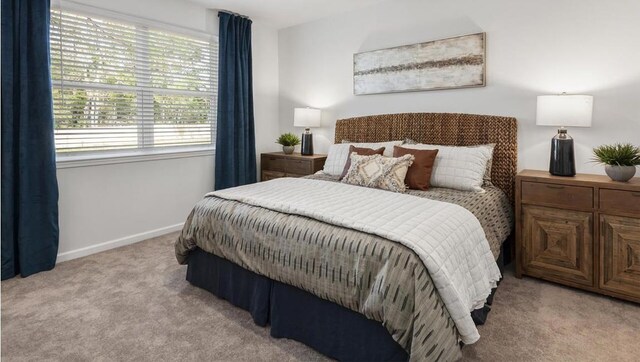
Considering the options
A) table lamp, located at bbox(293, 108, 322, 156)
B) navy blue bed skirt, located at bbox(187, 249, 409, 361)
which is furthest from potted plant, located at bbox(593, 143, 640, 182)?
table lamp, located at bbox(293, 108, 322, 156)

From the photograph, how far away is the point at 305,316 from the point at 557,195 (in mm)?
1947

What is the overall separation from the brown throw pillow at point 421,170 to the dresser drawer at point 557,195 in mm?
677

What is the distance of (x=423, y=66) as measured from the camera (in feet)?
11.8

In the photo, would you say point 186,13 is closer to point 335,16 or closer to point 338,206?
point 335,16

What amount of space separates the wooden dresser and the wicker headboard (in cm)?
38

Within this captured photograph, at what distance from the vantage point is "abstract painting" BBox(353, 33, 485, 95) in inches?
130

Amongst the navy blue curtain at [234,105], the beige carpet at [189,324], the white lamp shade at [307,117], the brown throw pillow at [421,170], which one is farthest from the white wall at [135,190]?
the brown throw pillow at [421,170]

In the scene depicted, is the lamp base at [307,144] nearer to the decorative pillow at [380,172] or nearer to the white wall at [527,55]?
the white wall at [527,55]

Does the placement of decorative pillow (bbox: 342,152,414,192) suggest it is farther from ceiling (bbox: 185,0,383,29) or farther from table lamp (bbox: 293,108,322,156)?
ceiling (bbox: 185,0,383,29)

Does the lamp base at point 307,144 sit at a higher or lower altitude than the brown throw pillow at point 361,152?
higher

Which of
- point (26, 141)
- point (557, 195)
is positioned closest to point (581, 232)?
point (557, 195)

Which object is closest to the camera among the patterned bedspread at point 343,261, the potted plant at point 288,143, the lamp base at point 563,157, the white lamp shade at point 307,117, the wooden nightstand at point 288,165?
the patterned bedspread at point 343,261

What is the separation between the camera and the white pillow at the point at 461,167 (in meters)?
2.87

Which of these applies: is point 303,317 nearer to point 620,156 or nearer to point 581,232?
point 581,232
